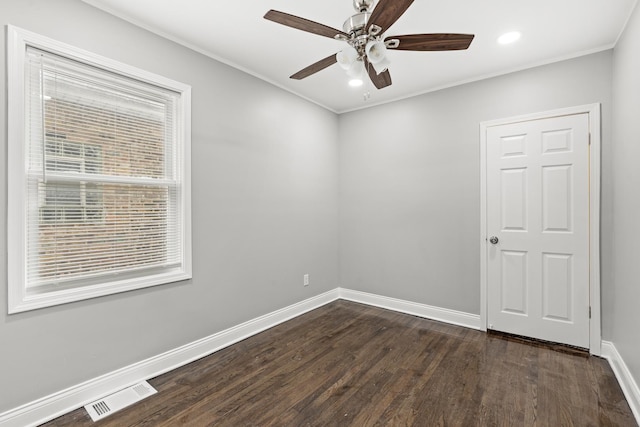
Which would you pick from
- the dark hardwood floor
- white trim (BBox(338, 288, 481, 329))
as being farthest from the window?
white trim (BBox(338, 288, 481, 329))

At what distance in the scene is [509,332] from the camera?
3096 millimetres

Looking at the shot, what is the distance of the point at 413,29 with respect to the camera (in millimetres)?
2346

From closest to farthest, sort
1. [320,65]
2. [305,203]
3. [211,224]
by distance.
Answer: [320,65]
[211,224]
[305,203]

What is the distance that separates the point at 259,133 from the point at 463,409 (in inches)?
113

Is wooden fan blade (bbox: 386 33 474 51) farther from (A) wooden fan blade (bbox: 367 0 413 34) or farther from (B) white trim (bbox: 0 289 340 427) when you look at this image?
(B) white trim (bbox: 0 289 340 427)

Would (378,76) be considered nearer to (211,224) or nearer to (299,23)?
(299,23)

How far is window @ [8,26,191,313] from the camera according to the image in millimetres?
1814

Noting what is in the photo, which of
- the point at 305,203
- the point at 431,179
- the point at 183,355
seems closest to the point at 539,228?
the point at 431,179

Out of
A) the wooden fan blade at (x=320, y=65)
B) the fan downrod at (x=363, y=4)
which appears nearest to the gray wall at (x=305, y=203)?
the wooden fan blade at (x=320, y=65)

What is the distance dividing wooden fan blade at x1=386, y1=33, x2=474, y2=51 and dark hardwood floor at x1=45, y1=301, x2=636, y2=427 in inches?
87.1

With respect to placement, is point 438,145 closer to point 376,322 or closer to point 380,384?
point 376,322

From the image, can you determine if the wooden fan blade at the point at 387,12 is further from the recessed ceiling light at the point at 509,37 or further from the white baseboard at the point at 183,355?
the white baseboard at the point at 183,355

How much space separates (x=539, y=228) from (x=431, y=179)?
1.14m

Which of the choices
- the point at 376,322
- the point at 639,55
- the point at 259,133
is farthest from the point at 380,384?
the point at 639,55
